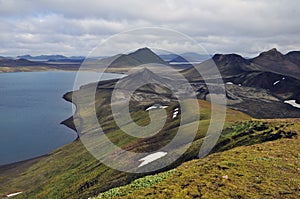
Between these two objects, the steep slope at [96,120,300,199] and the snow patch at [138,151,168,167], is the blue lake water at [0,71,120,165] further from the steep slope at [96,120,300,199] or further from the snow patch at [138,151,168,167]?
the steep slope at [96,120,300,199]

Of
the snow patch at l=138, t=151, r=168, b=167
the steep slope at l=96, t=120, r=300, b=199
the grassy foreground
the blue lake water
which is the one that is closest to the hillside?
the grassy foreground

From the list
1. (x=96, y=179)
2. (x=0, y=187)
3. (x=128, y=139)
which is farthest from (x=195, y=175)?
(x=0, y=187)

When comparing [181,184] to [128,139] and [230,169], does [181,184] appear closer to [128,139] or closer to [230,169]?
[230,169]

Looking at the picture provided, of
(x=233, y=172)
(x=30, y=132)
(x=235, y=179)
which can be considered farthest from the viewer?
(x=30, y=132)

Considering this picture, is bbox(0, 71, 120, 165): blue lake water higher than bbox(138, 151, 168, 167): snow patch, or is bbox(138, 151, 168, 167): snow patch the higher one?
bbox(138, 151, 168, 167): snow patch

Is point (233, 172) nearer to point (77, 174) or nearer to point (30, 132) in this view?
point (77, 174)

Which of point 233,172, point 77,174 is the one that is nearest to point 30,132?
point 77,174

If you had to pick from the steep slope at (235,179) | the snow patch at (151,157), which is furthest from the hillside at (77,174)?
the steep slope at (235,179)

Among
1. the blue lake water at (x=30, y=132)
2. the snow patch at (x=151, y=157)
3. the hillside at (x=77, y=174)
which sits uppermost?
the snow patch at (x=151, y=157)

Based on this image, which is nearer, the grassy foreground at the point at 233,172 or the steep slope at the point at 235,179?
the steep slope at the point at 235,179

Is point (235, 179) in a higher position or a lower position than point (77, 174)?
higher

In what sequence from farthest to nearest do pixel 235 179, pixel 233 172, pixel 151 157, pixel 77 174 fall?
1. pixel 77 174
2. pixel 151 157
3. pixel 233 172
4. pixel 235 179

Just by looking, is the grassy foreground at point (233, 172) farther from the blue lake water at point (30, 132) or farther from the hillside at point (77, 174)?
the blue lake water at point (30, 132)

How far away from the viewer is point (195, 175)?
73.1 feet
